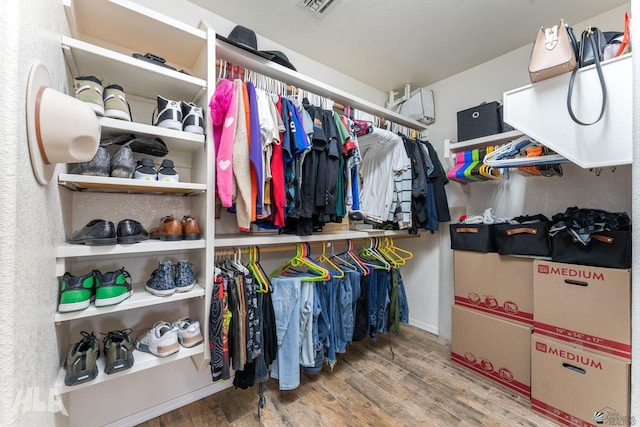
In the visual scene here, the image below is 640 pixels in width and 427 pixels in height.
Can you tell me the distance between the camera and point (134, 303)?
3.48 feet

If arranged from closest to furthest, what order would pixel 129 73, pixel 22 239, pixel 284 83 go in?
1. pixel 22 239
2. pixel 129 73
3. pixel 284 83

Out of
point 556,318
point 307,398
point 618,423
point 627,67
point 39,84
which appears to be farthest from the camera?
point 307,398

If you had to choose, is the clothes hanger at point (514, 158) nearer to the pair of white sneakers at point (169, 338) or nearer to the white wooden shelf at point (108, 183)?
the white wooden shelf at point (108, 183)

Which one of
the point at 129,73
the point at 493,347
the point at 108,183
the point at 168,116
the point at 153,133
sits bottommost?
the point at 493,347

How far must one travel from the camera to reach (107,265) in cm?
128

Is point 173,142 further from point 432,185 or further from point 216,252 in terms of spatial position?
point 432,185

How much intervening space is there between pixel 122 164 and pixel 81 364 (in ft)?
2.65

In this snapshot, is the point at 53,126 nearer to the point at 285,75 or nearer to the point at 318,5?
the point at 285,75

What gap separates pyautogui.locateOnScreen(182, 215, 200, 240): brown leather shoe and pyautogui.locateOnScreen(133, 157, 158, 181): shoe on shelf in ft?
0.82

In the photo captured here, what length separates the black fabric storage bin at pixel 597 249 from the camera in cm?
122

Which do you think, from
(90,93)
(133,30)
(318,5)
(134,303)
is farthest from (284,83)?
(134,303)

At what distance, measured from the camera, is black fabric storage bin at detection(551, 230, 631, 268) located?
1223mm

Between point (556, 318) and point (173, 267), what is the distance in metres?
2.13

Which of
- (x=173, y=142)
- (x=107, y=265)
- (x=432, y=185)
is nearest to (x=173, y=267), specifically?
(x=107, y=265)
